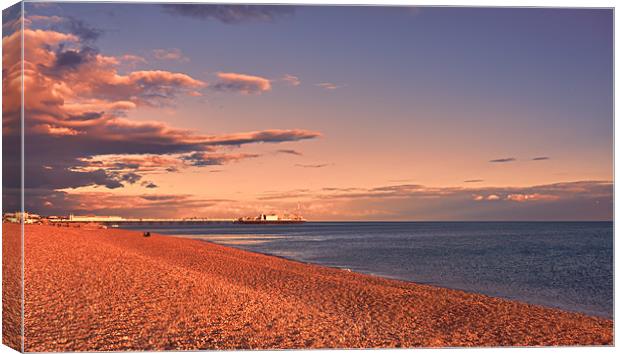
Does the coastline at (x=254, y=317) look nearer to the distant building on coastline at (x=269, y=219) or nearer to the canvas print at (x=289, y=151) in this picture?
the canvas print at (x=289, y=151)

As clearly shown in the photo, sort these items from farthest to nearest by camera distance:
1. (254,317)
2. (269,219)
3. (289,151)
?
(269,219), (289,151), (254,317)

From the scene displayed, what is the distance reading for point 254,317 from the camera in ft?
38.1

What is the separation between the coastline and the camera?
1014 centimetres

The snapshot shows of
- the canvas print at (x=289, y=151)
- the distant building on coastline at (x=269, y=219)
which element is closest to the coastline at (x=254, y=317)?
the canvas print at (x=289, y=151)

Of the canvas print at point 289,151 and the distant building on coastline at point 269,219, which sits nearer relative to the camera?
the canvas print at point 289,151

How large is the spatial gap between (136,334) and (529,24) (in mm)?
24947

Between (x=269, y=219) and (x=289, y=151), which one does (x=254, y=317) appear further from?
(x=269, y=219)

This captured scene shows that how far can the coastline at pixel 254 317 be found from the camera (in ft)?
33.3

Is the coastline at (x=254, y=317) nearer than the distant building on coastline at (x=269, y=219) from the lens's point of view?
Yes

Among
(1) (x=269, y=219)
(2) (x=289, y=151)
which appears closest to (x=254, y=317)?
(2) (x=289, y=151)

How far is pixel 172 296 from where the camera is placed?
13.2 meters

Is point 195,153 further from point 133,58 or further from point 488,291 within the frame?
point 488,291

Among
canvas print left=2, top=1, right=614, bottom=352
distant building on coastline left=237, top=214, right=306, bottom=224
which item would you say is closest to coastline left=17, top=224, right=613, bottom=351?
canvas print left=2, top=1, right=614, bottom=352

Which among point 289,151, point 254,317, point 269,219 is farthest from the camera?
point 269,219
